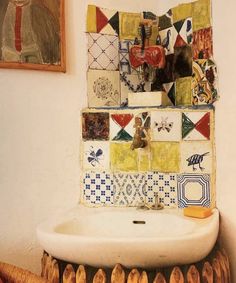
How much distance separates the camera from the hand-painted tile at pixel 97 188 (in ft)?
5.04

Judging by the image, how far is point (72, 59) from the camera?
155 cm

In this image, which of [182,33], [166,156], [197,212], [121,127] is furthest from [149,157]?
[182,33]

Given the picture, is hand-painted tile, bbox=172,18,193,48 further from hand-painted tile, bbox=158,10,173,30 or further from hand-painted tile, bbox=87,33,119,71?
hand-painted tile, bbox=87,33,119,71

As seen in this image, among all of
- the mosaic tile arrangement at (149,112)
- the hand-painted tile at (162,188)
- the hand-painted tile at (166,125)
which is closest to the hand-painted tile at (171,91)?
the mosaic tile arrangement at (149,112)

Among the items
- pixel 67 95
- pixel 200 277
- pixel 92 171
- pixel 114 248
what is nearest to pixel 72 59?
pixel 67 95

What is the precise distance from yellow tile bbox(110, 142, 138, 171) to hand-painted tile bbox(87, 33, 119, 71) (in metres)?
0.36

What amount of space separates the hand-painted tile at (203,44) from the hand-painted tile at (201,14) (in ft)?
0.07

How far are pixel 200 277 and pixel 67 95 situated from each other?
2.94ft

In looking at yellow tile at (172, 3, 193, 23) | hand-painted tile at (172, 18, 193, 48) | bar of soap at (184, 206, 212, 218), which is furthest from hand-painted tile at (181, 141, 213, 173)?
yellow tile at (172, 3, 193, 23)

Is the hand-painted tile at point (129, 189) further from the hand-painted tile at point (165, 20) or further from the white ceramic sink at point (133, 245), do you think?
the hand-painted tile at point (165, 20)

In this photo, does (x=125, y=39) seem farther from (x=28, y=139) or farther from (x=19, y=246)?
(x=19, y=246)

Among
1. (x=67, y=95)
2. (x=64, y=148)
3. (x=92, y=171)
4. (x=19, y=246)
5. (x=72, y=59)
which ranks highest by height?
(x=72, y=59)

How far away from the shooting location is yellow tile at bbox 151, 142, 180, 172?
1.48 meters

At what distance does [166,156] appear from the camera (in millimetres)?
1494
